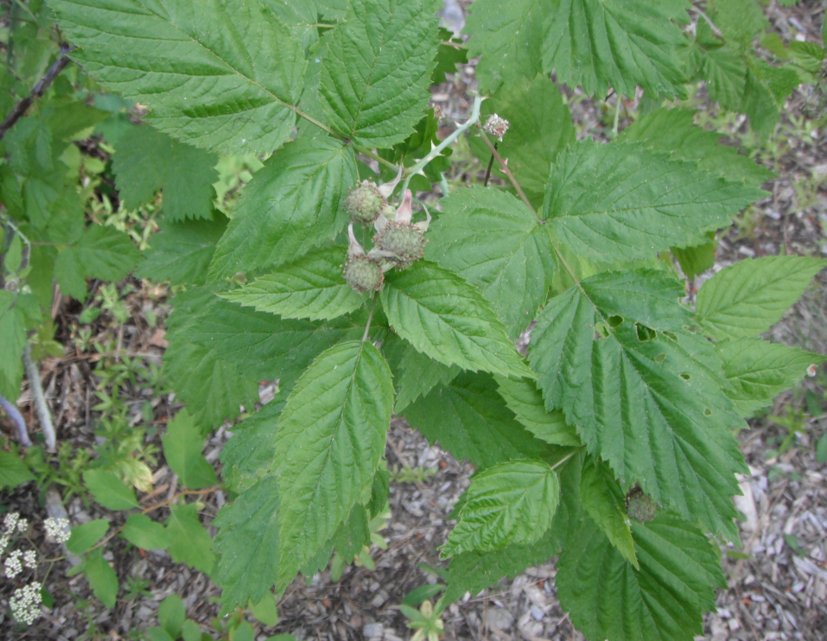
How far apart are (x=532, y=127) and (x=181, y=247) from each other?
54.8 inches

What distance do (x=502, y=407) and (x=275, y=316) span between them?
76 cm

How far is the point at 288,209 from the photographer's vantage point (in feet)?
4.10

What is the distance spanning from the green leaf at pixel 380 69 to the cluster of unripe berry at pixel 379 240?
163mm

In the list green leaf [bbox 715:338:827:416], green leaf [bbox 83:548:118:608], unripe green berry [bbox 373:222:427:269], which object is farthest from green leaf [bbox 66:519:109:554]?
green leaf [bbox 715:338:827:416]

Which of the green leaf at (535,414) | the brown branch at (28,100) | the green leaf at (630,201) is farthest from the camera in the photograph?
the brown branch at (28,100)

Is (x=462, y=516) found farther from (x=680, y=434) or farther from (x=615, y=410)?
(x=680, y=434)

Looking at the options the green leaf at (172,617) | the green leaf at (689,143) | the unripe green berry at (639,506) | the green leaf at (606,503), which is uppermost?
the green leaf at (689,143)

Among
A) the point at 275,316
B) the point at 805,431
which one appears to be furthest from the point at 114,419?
the point at 805,431

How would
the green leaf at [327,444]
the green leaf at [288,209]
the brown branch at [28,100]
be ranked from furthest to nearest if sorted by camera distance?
the brown branch at [28,100] → the green leaf at [288,209] → the green leaf at [327,444]

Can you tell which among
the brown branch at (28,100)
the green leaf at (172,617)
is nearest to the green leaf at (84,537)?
the green leaf at (172,617)

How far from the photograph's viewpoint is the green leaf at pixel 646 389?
1.34m

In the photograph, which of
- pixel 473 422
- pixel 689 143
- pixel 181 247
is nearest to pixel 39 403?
pixel 181 247

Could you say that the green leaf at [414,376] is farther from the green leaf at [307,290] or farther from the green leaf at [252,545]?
the green leaf at [252,545]

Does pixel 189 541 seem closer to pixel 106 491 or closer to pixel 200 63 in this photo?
pixel 106 491
